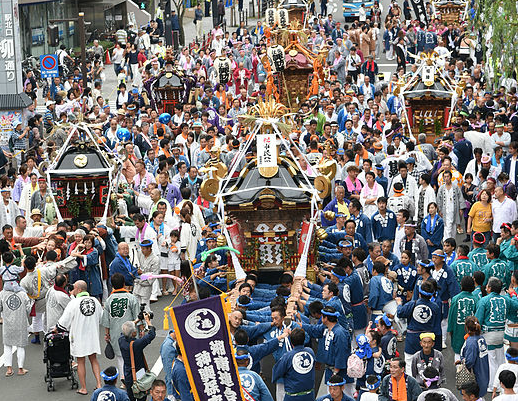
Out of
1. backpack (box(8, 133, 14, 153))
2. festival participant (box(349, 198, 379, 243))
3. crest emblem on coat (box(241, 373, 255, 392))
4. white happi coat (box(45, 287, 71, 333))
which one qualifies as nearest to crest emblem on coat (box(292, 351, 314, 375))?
crest emblem on coat (box(241, 373, 255, 392))

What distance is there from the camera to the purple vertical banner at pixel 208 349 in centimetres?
1015

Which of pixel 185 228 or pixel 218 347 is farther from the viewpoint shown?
pixel 185 228

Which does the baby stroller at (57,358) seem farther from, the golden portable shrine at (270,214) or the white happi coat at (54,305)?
the golden portable shrine at (270,214)

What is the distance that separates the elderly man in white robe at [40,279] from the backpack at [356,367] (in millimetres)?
5217

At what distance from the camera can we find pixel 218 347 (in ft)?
33.8

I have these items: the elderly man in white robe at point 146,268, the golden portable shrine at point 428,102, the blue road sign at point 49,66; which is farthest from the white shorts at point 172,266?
the blue road sign at point 49,66

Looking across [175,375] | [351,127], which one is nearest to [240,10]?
[351,127]

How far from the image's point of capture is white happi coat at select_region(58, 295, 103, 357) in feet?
44.4

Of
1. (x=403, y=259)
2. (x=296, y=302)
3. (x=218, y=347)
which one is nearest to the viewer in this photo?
(x=218, y=347)

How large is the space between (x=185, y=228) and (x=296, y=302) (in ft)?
14.0

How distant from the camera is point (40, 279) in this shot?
15.1m

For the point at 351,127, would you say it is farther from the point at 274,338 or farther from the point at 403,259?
the point at 274,338

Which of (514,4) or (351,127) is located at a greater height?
(514,4)

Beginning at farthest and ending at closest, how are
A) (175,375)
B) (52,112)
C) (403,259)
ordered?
(52,112) → (403,259) → (175,375)
